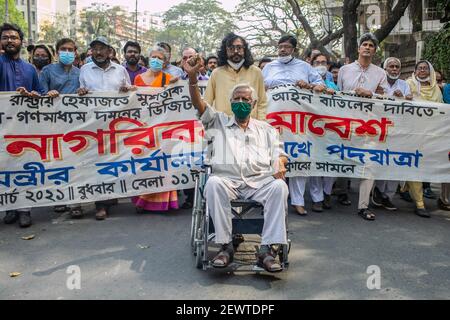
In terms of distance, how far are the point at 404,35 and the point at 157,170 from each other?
77.5 feet

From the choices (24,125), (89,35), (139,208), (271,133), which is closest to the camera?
(271,133)

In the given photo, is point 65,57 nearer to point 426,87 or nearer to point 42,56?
point 42,56

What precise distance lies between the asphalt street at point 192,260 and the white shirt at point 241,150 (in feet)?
2.62

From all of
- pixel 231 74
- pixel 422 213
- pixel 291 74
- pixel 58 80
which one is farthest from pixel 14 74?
pixel 422 213

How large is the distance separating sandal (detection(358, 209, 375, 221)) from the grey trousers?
2.15 m

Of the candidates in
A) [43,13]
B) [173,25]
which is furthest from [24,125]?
[43,13]

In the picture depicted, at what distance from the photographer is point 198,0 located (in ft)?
198

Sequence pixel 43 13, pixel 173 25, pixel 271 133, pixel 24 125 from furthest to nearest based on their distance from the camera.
Result: pixel 43 13 < pixel 173 25 < pixel 24 125 < pixel 271 133

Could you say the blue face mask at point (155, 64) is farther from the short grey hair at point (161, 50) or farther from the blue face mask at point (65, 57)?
the blue face mask at point (65, 57)

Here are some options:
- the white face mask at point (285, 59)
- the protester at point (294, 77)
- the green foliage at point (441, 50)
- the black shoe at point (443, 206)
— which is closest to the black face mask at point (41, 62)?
the protester at point (294, 77)

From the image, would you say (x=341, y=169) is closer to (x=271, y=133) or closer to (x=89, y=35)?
(x=271, y=133)

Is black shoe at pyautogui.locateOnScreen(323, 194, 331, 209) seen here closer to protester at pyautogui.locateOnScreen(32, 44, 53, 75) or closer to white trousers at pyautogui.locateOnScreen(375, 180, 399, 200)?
white trousers at pyautogui.locateOnScreen(375, 180, 399, 200)

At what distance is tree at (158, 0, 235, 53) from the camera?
53281mm

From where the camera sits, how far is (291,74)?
20.1 feet
